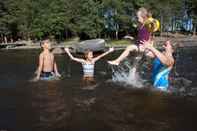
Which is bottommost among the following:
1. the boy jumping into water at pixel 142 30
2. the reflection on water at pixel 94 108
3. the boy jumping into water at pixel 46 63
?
the reflection on water at pixel 94 108

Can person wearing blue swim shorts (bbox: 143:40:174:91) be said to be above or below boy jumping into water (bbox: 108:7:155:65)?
below

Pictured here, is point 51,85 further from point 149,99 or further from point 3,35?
point 3,35

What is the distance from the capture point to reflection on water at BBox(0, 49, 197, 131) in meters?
9.44

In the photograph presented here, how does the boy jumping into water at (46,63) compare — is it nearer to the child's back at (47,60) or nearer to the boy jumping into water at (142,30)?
the child's back at (47,60)

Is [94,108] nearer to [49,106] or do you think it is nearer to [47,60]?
[49,106]

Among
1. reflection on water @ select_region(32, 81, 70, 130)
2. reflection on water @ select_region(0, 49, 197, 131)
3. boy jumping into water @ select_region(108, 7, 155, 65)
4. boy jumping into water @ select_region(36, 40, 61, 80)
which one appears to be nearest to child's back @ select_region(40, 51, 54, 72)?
boy jumping into water @ select_region(36, 40, 61, 80)

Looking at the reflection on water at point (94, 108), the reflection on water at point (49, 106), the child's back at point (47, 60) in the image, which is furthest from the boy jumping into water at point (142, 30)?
the child's back at point (47, 60)

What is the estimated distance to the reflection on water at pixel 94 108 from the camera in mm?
9438

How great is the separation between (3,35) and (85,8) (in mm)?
18907

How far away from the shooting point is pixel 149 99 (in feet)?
40.4

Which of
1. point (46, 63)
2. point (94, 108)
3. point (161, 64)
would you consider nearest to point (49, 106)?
point (94, 108)

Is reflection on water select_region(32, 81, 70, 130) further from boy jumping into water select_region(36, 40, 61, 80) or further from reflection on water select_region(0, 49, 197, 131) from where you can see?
boy jumping into water select_region(36, 40, 61, 80)

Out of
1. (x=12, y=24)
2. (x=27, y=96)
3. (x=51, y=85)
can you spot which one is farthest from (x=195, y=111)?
(x=12, y=24)

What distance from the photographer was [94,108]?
11.3 m
